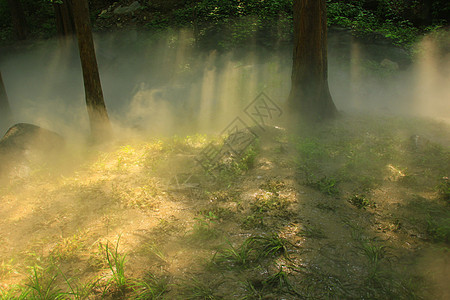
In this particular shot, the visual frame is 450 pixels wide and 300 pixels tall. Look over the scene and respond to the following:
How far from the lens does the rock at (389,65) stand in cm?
1062

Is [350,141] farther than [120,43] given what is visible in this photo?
No

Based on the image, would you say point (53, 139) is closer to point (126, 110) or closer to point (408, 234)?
point (126, 110)

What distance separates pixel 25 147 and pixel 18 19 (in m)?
11.2

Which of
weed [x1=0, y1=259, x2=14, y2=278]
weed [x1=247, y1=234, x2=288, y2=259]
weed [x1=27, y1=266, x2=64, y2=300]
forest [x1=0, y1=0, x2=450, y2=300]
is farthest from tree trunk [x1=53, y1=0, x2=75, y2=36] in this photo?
weed [x1=247, y1=234, x2=288, y2=259]

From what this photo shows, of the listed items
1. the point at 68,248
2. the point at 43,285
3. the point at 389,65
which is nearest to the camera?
the point at 43,285

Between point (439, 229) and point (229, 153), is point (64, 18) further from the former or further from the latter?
point (439, 229)

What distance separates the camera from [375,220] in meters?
4.15

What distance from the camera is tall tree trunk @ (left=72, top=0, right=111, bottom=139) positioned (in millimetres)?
6781

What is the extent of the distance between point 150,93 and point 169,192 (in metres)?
6.65

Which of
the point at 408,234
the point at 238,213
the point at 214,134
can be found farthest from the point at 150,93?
the point at 408,234

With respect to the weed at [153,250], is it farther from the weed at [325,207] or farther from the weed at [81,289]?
the weed at [325,207]

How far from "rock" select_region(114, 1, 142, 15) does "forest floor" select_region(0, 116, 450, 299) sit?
10.6m

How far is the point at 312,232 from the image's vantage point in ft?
12.9

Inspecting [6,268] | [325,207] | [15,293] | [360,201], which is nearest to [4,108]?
[6,268]
